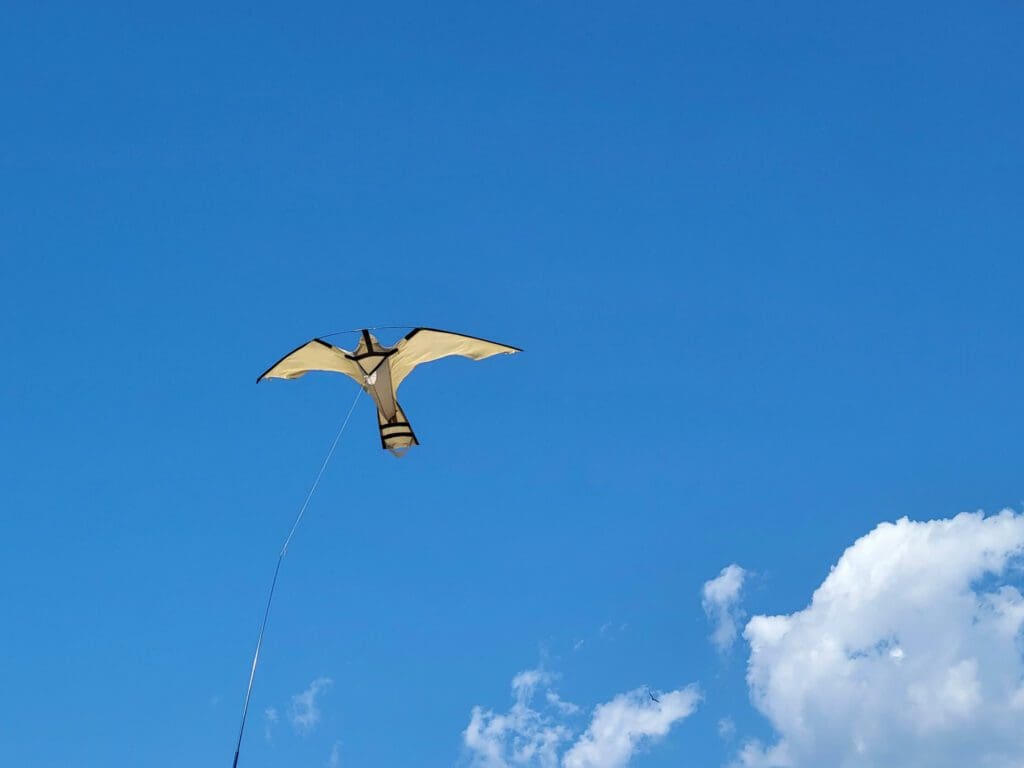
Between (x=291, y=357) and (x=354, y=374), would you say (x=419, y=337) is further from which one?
(x=291, y=357)

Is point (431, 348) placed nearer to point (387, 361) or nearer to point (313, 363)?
point (387, 361)

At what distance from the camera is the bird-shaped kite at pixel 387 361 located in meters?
14.3

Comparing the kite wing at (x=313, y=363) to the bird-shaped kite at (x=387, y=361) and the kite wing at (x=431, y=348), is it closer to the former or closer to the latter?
the bird-shaped kite at (x=387, y=361)

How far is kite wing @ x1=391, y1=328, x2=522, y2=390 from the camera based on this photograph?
14.5 meters

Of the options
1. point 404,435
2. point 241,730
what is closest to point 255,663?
point 241,730

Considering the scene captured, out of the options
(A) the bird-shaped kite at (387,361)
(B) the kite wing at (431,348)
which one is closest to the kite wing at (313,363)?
(A) the bird-shaped kite at (387,361)

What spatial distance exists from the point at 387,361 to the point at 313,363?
1.52m

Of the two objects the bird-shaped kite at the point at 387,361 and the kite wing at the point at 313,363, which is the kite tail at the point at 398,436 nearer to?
the bird-shaped kite at the point at 387,361

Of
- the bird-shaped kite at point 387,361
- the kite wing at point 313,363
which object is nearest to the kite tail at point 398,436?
the bird-shaped kite at point 387,361

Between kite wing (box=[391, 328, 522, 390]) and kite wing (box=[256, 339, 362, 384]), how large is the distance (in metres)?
0.77

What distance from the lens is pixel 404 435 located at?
14.3 metres

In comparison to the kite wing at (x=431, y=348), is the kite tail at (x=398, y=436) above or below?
below

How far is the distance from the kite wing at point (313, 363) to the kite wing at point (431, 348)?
Answer: 2.52 ft


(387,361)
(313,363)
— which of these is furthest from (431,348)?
(313,363)
